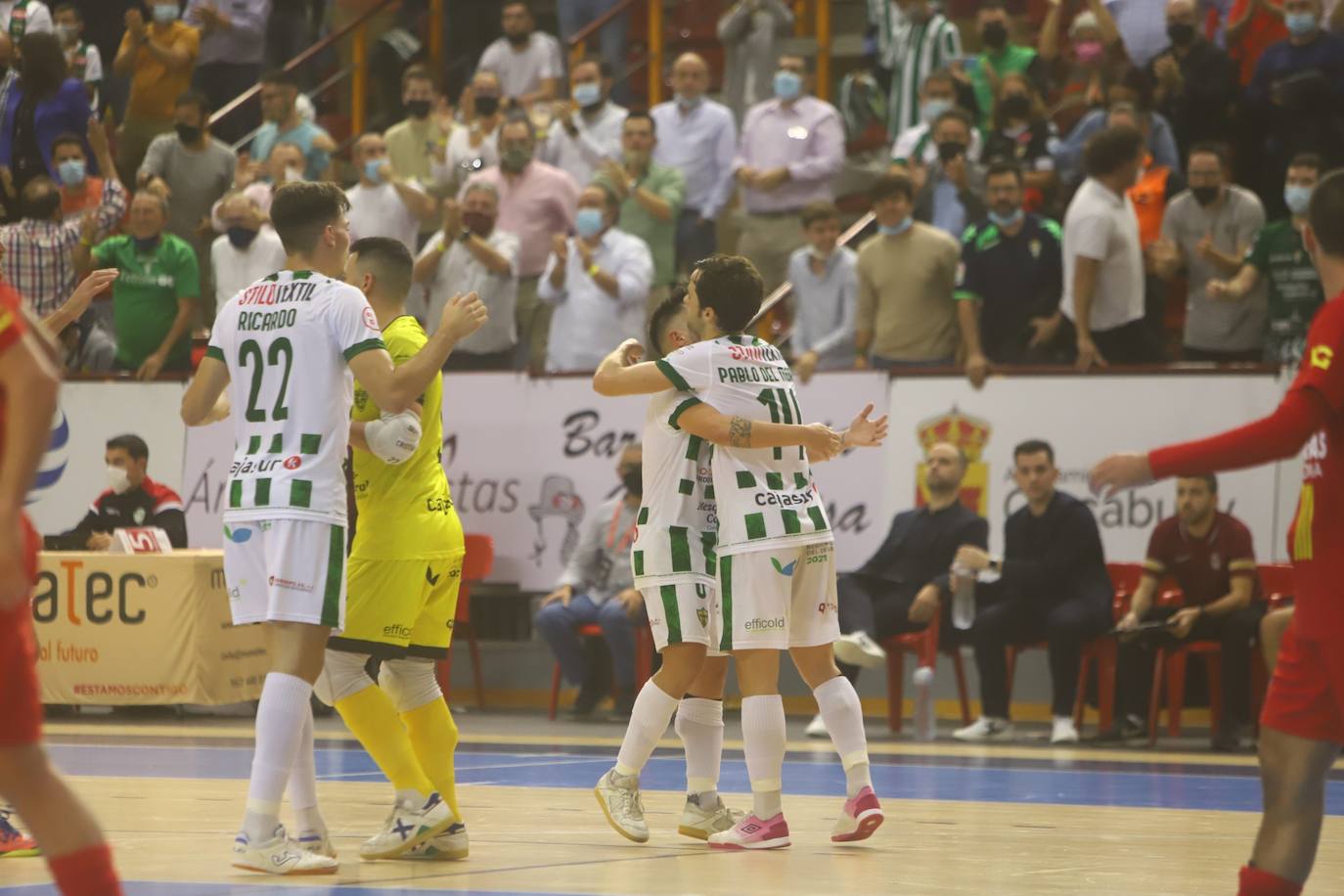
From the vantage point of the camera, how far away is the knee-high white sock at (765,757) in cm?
697

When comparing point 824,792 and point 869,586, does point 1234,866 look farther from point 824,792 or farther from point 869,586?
point 869,586

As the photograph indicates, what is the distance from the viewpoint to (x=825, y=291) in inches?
567

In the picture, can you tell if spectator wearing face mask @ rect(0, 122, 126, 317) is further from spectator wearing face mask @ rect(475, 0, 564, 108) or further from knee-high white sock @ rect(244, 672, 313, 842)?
knee-high white sock @ rect(244, 672, 313, 842)

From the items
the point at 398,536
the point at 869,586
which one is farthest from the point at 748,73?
the point at 398,536

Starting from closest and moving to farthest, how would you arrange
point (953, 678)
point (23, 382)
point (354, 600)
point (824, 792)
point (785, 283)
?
point (23, 382), point (354, 600), point (824, 792), point (953, 678), point (785, 283)

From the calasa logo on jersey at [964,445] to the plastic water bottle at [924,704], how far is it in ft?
5.26

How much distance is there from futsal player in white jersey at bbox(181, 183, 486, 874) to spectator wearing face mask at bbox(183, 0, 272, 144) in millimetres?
13740

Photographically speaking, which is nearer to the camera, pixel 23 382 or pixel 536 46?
pixel 23 382

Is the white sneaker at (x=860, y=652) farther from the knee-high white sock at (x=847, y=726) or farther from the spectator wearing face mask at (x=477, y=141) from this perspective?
the spectator wearing face mask at (x=477, y=141)

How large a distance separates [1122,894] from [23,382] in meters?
3.63

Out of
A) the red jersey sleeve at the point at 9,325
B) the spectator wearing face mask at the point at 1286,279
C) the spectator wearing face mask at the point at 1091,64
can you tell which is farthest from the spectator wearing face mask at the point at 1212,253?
the red jersey sleeve at the point at 9,325

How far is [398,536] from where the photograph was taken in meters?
6.59

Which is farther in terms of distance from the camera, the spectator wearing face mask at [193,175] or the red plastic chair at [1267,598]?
the spectator wearing face mask at [193,175]

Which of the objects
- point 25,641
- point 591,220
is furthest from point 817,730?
point 25,641
